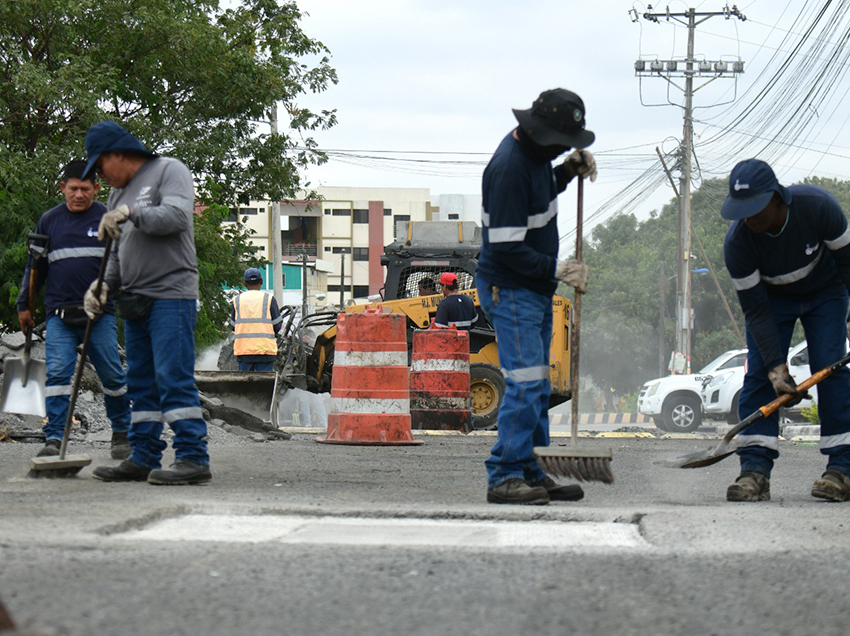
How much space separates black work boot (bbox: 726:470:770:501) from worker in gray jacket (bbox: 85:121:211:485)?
9.22 ft

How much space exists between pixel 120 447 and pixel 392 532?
383 centimetres

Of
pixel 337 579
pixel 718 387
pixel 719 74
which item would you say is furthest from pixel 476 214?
pixel 337 579

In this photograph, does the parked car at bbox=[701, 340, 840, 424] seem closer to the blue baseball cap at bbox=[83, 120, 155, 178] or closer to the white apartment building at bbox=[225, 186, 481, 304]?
the blue baseball cap at bbox=[83, 120, 155, 178]

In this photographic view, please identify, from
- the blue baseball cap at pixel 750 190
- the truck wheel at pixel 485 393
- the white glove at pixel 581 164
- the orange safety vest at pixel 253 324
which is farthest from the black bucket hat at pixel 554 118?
the truck wheel at pixel 485 393

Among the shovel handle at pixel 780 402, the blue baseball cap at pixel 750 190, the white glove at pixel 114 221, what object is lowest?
the shovel handle at pixel 780 402

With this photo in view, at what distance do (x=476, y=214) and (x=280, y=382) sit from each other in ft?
192

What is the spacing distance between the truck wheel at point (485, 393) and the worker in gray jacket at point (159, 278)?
8954 millimetres

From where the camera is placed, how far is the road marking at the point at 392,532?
13.5ft

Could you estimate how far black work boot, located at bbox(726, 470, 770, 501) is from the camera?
610cm

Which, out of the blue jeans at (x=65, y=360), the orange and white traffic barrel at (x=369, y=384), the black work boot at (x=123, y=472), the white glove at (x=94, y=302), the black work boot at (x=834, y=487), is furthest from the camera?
the orange and white traffic barrel at (x=369, y=384)

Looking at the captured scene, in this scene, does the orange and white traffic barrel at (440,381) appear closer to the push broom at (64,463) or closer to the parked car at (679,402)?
the push broom at (64,463)

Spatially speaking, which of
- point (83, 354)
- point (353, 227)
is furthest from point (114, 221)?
point (353, 227)

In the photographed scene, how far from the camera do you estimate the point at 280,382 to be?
1449 cm

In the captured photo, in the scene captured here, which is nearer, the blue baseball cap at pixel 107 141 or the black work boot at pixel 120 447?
the blue baseball cap at pixel 107 141
